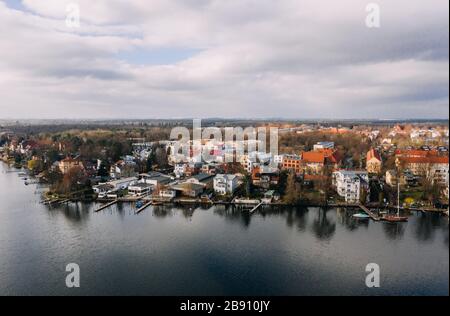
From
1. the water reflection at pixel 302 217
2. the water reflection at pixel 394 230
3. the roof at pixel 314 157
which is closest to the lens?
the water reflection at pixel 394 230

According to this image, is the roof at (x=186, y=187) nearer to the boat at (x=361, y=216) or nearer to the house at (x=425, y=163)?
the boat at (x=361, y=216)

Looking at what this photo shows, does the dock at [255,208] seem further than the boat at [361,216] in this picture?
Yes

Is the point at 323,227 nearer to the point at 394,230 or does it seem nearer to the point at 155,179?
the point at 394,230

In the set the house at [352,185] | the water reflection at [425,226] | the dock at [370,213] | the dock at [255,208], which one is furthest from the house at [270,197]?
the water reflection at [425,226]

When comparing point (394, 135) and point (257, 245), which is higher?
point (394, 135)

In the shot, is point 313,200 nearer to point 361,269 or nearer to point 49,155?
point 361,269
